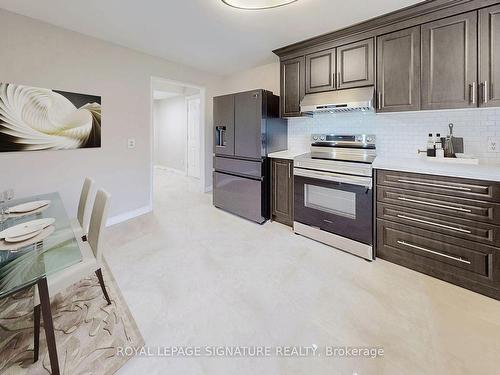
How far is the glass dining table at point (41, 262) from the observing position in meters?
1.11

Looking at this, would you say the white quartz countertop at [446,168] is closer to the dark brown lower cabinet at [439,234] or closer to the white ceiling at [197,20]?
the dark brown lower cabinet at [439,234]

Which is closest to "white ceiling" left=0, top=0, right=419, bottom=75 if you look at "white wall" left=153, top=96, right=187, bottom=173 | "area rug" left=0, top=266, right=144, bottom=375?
"area rug" left=0, top=266, right=144, bottom=375

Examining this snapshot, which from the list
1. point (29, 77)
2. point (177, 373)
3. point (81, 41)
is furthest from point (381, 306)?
point (81, 41)

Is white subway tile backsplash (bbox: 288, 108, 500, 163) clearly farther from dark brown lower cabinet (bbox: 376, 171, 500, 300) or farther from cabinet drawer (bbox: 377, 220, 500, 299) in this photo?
cabinet drawer (bbox: 377, 220, 500, 299)

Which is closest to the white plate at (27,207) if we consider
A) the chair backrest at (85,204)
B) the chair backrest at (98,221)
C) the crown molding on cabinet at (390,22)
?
the chair backrest at (85,204)

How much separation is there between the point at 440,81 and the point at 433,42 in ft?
1.23

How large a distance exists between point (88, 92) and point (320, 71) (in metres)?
2.98

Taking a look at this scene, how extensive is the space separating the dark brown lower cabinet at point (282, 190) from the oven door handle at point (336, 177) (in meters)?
0.22

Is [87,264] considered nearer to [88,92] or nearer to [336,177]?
[336,177]

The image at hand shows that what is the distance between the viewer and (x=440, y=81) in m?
2.26

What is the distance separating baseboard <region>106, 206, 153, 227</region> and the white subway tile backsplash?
8.79 ft

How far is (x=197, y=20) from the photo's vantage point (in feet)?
8.66

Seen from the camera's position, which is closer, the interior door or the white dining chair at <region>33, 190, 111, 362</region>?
the white dining chair at <region>33, 190, 111, 362</region>

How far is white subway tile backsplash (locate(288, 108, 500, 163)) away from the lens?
7.59ft
